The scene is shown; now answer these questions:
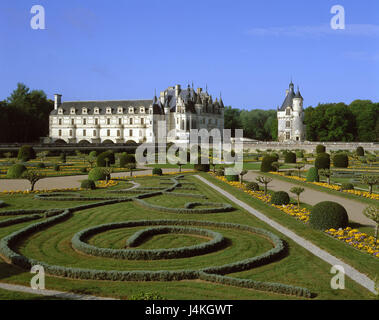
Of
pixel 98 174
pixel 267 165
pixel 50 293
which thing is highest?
pixel 267 165

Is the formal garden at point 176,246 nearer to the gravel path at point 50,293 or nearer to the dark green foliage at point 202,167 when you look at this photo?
the gravel path at point 50,293

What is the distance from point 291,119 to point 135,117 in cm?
3059

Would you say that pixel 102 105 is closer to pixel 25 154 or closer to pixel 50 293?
pixel 25 154

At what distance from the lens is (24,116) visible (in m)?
71.0

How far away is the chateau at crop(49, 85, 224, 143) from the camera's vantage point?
76250 mm

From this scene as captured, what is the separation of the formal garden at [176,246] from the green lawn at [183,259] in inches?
0.9

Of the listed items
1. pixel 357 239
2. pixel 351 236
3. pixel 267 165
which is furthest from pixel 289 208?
pixel 267 165

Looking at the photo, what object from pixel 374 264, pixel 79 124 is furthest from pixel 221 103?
pixel 374 264

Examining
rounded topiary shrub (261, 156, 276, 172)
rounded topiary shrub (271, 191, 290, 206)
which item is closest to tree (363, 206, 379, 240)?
rounded topiary shrub (271, 191, 290, 206)

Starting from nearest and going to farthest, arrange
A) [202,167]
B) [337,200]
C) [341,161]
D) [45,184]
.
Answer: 1. [337,200]
2. [45,184]
3. [202,167]
4. [341,161]

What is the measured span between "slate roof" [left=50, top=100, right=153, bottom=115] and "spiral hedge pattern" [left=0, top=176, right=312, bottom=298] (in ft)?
212

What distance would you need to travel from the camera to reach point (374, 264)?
9516 millimetres

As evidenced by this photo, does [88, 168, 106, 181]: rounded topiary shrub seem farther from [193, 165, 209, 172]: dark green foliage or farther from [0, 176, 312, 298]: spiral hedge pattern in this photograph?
[193, 165, 209, 172]: dark green foliage
